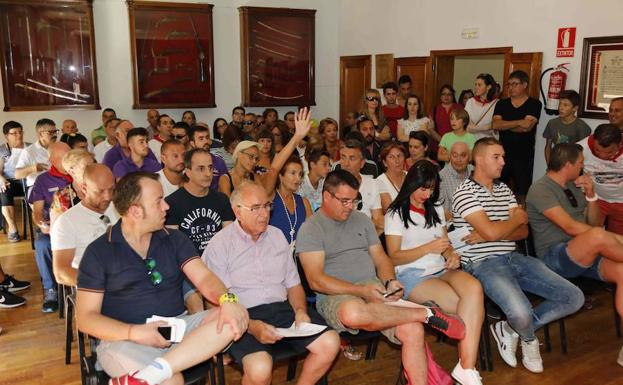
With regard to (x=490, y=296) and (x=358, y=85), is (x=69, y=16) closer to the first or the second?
(x=358, y=85)

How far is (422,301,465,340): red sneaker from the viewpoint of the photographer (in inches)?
106

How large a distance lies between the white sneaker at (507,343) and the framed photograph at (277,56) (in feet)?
22.2

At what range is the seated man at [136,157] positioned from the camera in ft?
15.3

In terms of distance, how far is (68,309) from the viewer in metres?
3.22

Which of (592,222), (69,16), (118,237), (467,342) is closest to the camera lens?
(118,237)

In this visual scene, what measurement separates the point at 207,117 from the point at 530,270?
695 cm

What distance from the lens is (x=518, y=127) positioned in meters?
5.95

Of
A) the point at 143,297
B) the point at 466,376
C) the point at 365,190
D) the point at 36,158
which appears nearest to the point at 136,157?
the point at 36,158

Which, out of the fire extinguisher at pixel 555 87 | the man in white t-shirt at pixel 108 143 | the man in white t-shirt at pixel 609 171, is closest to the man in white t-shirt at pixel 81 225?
the man in white t-shirt at pixel 108 143

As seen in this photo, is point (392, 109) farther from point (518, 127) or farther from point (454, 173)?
point (454, 173)

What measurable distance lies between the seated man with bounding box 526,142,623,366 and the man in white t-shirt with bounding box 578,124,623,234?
948mm

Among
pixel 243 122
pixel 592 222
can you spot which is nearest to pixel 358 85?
pixel 243 122

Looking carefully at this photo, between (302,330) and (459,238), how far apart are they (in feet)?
4.40

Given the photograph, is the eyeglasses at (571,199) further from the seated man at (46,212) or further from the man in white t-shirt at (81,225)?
the seated man at (46,212)
